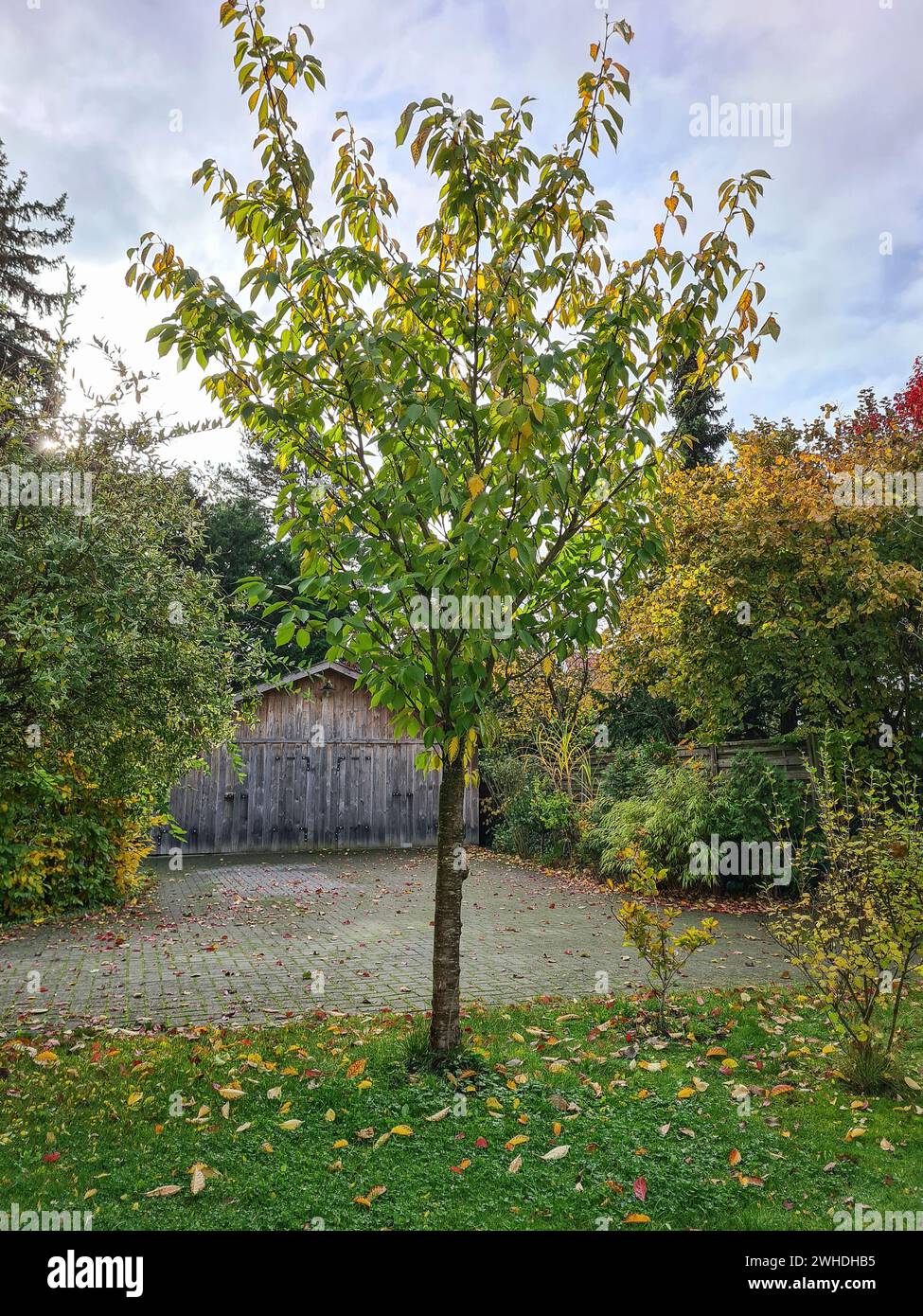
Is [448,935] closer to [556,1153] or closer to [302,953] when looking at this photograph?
[556,1153]

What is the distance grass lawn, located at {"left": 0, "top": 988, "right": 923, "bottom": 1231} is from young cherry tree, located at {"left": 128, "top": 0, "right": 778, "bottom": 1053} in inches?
30.3

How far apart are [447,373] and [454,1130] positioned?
4255 millimetres

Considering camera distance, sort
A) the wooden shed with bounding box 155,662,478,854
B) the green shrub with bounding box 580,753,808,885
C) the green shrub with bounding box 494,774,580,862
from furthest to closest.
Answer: the wooden shed with bounding box 155,662,478,854 → the green shrub with bounding box 494,774,580,862 → the green shrub with bounding box 580,753,808,885

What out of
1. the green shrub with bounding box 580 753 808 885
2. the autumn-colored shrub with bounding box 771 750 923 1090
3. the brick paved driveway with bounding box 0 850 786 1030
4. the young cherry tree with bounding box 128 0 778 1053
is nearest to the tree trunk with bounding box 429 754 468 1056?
the young cherry tree with bounding box 128 0 778 1053

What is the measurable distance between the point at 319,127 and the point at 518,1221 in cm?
572

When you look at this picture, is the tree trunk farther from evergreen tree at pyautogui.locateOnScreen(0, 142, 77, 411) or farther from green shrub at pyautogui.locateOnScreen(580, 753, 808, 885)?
evergreen tree at pyautogui.locateOnScreen(0, 142, 77, 411)

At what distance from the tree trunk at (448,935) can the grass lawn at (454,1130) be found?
21 centimetres

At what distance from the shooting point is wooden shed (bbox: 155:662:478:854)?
17.0 m

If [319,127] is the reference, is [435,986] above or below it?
below

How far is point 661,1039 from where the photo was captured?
18.0 ft

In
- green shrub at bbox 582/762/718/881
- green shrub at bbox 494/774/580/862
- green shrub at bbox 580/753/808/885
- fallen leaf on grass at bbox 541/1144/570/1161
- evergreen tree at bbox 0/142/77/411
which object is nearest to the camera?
fallen leaf on grass at bbox 541/1144/570/1161

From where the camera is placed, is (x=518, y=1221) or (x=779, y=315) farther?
(x=779, y=315)
